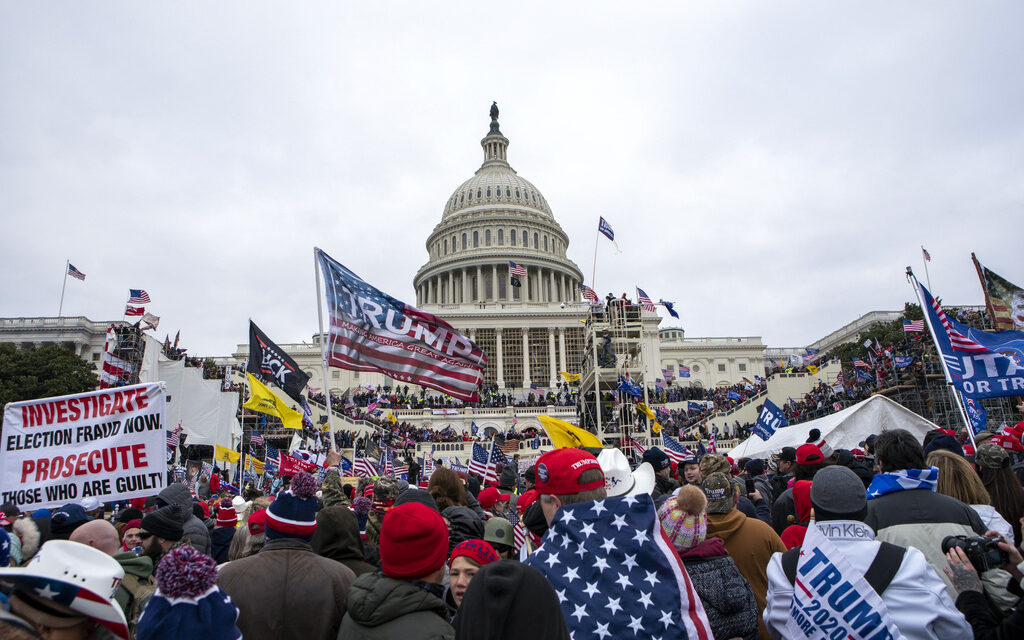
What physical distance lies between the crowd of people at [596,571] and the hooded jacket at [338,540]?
0.5 inches

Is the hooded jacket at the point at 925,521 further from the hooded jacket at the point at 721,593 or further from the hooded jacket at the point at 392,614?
the hooded jacket at the point at 392,614

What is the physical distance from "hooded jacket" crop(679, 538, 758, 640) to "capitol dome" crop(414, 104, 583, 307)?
7448 centimetres

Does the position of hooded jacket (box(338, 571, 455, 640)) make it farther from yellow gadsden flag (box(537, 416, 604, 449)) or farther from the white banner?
the white banner

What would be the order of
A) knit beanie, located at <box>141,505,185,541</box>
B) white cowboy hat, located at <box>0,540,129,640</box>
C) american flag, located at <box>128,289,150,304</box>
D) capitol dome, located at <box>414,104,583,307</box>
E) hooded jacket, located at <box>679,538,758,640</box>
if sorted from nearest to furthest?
1. white cowboy hat, located at <box>0,540,129,640</box>
2. hooded jacket, located at <box>679,538,758,640</box>
3. knit beanie, located at <box>141,505,185,541</box>
4. american flag, located at <box>128,289,150,304</box>
5. capitol dome, located at <box>414,104,583,307</box>

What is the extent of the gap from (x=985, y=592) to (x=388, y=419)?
4191 centimetres

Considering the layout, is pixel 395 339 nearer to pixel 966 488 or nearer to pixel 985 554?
pixel 966 488

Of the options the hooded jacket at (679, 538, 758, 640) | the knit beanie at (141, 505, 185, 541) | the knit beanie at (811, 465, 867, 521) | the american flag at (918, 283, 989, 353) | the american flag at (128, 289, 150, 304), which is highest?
the american flag at (128, 289, 150, 304)

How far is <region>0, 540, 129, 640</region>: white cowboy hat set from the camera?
2.43 metres

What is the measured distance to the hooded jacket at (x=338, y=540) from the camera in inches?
178

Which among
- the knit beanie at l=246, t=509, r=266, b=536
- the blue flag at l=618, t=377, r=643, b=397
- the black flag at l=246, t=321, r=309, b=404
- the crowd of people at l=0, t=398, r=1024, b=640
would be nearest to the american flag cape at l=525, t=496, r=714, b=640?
the crowd of people at l=0, t=398, r=1024, b=640

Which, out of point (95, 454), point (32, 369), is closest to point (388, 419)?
point (32, 369)

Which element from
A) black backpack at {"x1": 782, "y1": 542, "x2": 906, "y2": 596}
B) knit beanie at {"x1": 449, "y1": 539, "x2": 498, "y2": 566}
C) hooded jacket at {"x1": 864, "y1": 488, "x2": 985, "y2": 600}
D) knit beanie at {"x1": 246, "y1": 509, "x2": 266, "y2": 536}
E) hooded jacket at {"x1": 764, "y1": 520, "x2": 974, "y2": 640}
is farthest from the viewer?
knit beanie at {"x1": 246, "y1": 509, "x2": 266, "y2": 536}

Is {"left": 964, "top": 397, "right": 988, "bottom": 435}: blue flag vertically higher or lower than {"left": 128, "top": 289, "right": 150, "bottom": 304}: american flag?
lower

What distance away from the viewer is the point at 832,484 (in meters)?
3.47
